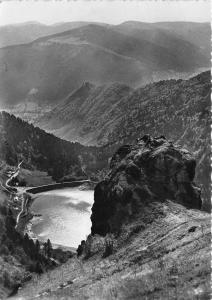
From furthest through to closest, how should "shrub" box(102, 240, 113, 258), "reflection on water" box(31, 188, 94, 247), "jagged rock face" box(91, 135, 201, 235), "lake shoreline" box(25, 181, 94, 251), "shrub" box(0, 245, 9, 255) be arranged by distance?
1. "reflection on water" box(31, 188, 94, 247)
2. "lake shoreline" box(25, 181, 94, 251)
3. "shrub" box(0, 245, 9, 255)
4. "jagged rock face" box(91, 135, 201, 235)
5. "shrub" box(102, 240, 113, 258)

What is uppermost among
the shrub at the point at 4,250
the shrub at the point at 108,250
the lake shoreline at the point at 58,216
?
the shrub at the point at 108,250

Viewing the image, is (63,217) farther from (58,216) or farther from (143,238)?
(143,238)

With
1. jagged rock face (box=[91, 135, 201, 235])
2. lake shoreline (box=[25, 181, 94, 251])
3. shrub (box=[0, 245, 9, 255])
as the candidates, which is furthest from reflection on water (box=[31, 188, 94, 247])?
jagged rock face (box=[91, 135, 201, 235])

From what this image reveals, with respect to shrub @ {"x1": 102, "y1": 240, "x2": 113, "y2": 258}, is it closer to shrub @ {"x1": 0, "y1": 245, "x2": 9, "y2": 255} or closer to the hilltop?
the hilltop

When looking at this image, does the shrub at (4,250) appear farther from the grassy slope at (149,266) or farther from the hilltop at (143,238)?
the grassy slope at (149,266)

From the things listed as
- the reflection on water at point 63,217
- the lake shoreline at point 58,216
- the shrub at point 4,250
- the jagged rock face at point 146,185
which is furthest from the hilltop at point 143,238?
the reflection on water at point 63,217

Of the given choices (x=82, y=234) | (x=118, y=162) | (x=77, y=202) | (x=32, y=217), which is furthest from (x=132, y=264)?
(x=77, y=202)

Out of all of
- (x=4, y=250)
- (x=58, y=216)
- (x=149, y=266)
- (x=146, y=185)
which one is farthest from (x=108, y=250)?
(x=58, y=216)
